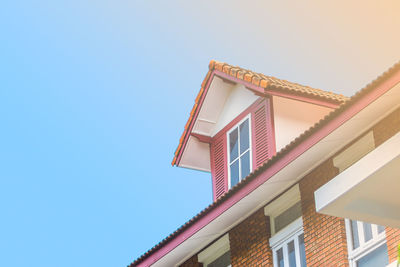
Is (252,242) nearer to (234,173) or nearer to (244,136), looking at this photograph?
(234,173)

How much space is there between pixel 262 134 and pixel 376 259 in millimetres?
5290

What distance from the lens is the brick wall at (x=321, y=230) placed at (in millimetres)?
13758

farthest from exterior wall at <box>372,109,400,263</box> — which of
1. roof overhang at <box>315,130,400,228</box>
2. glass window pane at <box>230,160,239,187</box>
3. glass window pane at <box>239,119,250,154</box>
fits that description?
glass window pane at <box>230,160,239,187</box>

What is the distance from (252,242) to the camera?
16.1 m

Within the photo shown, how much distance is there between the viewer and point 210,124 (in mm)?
20047

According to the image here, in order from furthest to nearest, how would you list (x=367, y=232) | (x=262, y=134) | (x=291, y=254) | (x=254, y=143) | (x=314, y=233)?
(x=254, y=143)
(x=262, y=134)
(x=291, y=254)
(x=314, y=233)
(x=367, y=232)

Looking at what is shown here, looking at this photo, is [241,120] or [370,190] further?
[241,120]

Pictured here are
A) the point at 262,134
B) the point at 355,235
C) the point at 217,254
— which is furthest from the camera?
the point at 262,134

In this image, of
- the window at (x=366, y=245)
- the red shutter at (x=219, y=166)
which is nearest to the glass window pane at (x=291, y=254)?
the window at (x=366, y=245)

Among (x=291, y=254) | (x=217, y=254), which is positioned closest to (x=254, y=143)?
(x=217, y=254)

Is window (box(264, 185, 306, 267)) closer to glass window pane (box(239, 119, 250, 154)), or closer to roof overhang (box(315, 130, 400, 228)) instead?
glass window pane (box(239, 119, 250, 154))

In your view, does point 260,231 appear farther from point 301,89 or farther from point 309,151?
point 301,89

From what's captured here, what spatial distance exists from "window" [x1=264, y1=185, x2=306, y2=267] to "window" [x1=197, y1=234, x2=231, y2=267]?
60.7 inches

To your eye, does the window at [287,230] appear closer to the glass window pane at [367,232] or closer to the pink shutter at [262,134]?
the glass window pane at [367,232]
